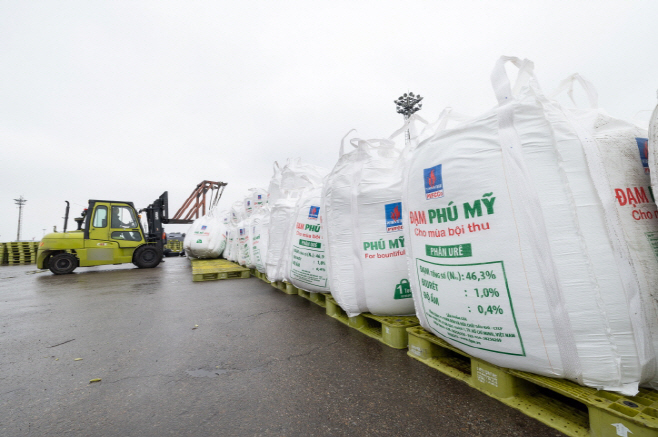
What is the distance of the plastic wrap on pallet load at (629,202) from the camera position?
1.21m

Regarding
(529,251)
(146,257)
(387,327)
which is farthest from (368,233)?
(146,257)

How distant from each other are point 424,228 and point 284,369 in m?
1.38

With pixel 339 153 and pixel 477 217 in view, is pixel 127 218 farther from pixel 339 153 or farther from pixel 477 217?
pixel 477 217

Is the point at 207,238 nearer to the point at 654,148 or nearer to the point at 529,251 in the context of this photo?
the point at 529,251

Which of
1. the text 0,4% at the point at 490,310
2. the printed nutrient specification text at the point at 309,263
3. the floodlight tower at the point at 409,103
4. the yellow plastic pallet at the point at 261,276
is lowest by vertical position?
the yellow plastic pallet at the point at 261,276

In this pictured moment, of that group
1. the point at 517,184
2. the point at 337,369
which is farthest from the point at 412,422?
the point at 517,184

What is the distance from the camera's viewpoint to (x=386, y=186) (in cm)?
246

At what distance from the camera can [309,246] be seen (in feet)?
11.0

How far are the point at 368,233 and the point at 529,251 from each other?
1.28 meters

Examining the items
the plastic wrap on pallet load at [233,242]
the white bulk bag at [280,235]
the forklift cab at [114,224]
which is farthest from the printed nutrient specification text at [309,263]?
the forklift cab at [114,224]

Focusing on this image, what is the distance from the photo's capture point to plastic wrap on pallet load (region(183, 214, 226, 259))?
10.4 metres

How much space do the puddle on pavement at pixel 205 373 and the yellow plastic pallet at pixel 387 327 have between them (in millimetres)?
1220

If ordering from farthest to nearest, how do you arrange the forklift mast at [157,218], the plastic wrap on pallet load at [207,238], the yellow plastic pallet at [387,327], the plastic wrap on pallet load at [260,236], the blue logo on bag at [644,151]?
the forklift mast at [157,218] < the plastic wrap on pallet load at [207,238] < the plastic wrap on pallet load at [260,236] < the yellow plastic pallet at [387,327] < the blue logo on bag at [644,151]

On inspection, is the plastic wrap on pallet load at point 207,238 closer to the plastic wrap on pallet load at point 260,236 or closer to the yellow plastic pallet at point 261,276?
the yellow plastic pallet at point 261,276
